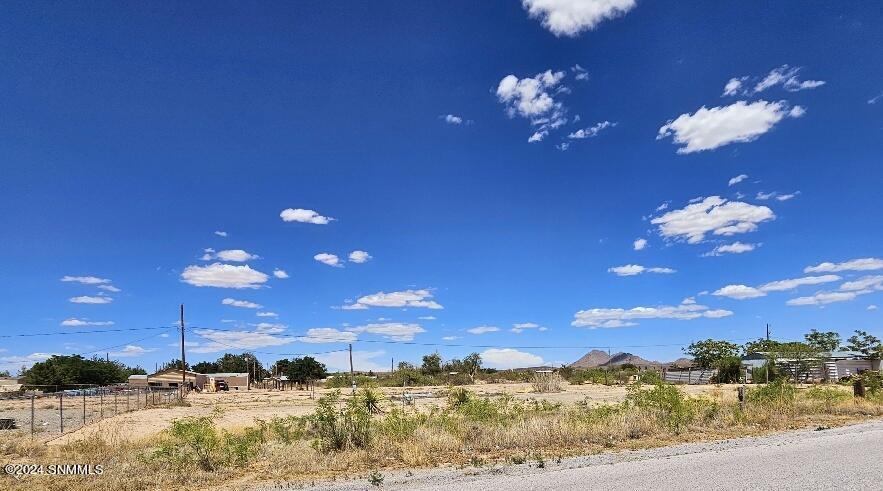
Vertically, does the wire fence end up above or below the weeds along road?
below

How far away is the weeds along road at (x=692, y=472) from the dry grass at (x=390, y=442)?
1.20 meters

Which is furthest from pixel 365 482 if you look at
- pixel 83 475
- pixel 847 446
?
pixel 847 446

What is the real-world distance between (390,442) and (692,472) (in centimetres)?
654

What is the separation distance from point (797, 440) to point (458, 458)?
27.3 ft

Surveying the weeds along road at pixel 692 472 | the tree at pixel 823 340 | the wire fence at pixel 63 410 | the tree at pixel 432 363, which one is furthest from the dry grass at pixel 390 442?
the tree at pixel 432 363

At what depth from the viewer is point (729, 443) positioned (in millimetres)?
14609

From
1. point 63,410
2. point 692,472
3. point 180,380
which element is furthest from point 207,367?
point 692,472

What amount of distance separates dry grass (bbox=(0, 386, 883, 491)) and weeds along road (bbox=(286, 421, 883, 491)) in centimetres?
120

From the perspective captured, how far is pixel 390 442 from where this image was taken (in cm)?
1409

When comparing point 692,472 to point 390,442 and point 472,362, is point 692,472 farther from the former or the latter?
point 472,362

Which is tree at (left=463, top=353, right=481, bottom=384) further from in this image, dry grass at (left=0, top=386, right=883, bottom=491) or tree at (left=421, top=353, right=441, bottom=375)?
dry grass at (left=0, top=386, right=883, bottom=491)

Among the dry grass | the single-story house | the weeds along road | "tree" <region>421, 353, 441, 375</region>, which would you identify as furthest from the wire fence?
"tree" <region>421, 353, 441, 375</region>

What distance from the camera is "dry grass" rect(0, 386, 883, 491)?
38.4 ft

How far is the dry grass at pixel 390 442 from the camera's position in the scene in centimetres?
1171
